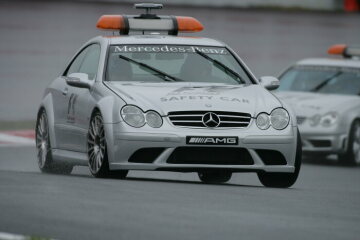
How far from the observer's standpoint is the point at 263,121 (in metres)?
13.0

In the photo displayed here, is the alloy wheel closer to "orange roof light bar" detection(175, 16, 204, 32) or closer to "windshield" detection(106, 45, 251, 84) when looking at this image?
"windshield" detection(106, 45, 251, 84)

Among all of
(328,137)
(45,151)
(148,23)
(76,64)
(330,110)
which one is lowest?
(328,137)

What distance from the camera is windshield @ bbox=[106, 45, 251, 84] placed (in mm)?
13805

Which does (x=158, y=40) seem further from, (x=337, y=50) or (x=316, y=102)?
(x=337, y=50)

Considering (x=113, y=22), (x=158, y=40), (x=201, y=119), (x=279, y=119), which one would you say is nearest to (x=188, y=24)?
(x=113, y=22)

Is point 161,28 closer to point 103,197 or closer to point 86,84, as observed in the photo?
point 86,84

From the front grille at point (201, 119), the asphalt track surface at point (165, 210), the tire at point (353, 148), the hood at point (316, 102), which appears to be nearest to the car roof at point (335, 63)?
the hood at point (316, 102)

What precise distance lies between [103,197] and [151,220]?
1335mm

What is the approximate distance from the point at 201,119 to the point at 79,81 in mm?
1452

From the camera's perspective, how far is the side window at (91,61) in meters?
14.2

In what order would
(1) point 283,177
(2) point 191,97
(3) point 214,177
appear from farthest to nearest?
1. (3) point 214,177
2. (1) point 283,177
3. (2) point 191,97

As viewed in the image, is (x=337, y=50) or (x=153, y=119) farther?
(x=337, y=50)

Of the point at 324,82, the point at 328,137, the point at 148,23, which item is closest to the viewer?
the point at 148,23

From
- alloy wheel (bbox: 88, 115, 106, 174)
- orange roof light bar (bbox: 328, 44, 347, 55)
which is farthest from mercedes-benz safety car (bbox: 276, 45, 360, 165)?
alloy wheel (bbox: 88, 115, 106, 174)
